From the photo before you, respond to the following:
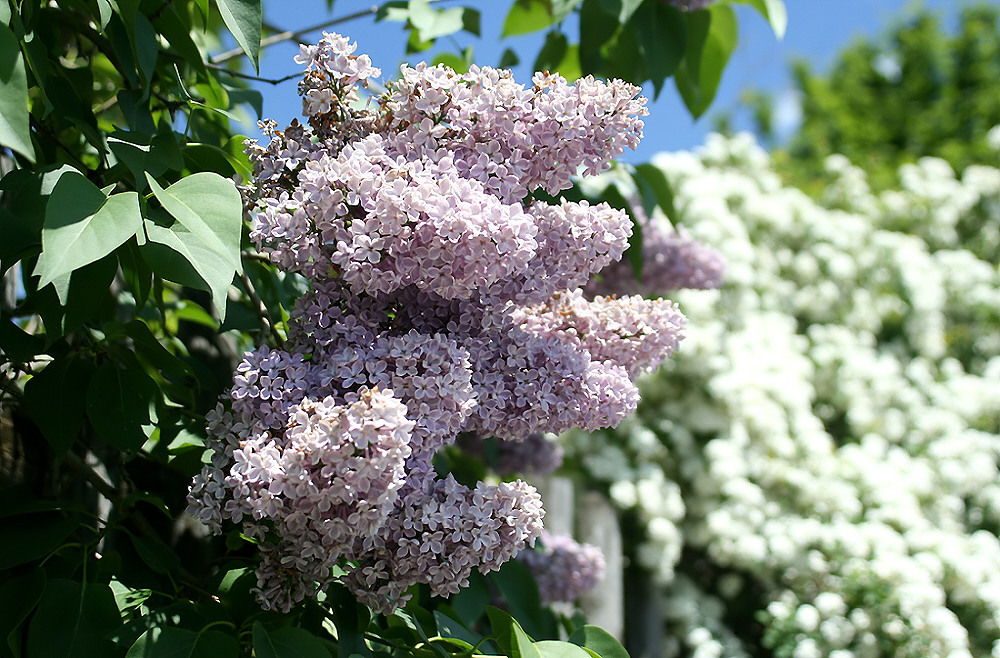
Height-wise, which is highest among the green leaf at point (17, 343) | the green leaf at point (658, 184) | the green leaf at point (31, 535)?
the green leaf at point (658, 184)

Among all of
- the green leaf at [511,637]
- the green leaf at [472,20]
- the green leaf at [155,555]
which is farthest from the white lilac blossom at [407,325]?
the green leaf at [472,20]

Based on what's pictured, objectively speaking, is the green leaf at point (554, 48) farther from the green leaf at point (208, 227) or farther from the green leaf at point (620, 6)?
the green leaf at point (208, 227)

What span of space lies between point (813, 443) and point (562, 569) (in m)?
2.26

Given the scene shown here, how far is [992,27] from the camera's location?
12133mm

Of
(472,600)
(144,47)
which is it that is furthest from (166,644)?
(472,600)

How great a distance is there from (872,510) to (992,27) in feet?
34.6

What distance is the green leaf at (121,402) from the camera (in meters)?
1.18

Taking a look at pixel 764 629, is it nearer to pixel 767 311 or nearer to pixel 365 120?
pixel 767 311

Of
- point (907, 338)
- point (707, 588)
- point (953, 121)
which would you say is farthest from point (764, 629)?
point (953, 121)

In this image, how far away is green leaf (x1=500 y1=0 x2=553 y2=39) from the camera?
1.91 metres

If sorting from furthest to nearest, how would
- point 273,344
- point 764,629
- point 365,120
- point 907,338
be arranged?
point 907,338
point 764,629
point 273,344
point 365,120

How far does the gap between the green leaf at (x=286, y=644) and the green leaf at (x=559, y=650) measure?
0.25m

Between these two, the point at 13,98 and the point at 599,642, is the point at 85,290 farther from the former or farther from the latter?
the point at 599,642

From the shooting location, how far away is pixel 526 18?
192 cm
